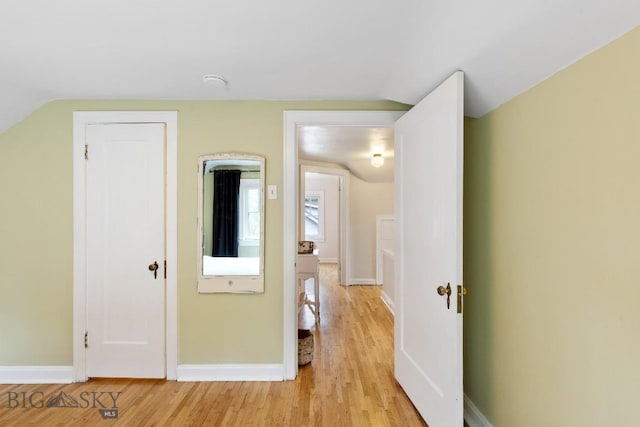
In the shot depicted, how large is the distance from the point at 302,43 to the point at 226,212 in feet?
4.49

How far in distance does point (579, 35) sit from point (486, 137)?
2.35 feet

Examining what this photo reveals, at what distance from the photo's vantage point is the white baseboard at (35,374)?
2389mm

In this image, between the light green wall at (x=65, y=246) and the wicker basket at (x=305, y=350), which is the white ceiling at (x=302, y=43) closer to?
the light green wall at (x=65, y=246)

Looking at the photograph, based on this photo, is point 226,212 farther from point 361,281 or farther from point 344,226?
point 361,281

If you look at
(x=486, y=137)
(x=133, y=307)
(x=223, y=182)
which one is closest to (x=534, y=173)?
(x=486, y=137)

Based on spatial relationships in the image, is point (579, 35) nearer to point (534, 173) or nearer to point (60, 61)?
point (534, 173)

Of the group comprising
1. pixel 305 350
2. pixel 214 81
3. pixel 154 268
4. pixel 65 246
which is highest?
pixel 214 81

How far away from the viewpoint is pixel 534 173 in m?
1.40

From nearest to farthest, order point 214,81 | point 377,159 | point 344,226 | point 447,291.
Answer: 1. point 447,291
2. point 214,81
3. point 377,159
4. point 344,226

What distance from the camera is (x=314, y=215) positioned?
8.46 m

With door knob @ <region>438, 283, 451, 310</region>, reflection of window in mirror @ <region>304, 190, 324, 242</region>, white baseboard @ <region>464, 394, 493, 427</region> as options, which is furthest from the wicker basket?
reflection of window in mirror @ <region>304, 190, 324, 242</region>

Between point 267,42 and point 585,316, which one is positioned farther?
point 267,42

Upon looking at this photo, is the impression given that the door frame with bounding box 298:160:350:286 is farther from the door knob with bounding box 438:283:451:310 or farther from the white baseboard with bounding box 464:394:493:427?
the door knob with bounding box 438:283:451:310

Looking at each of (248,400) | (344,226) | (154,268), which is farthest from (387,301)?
(154,268)
